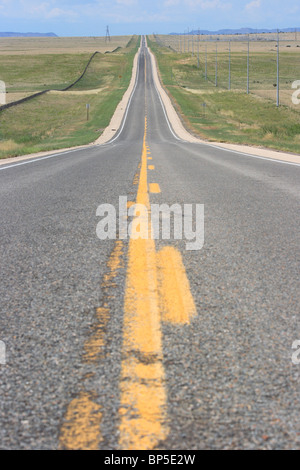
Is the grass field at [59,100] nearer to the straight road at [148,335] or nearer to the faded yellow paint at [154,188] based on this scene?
the faded yellow paint at [154,188]

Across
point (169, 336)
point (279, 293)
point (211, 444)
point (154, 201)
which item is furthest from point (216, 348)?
point (154, 201)

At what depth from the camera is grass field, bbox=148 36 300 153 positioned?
35188 millimetres

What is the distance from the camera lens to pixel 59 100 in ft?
197

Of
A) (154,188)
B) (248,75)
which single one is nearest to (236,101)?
(248,75)

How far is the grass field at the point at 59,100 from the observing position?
36.4 m

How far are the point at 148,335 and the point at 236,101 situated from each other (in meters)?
58.9

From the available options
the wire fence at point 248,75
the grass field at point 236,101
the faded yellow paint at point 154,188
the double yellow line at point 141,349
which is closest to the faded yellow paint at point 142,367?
the double yellow line at point 141,349

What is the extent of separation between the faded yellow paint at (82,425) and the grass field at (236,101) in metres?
18.9

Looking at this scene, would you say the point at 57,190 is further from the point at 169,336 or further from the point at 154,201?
the point at 169,336

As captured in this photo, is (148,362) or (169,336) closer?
(148,362)

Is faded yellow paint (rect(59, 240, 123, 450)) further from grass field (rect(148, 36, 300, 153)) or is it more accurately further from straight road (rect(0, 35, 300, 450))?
grass field (rect(148, 36, 300, 153))

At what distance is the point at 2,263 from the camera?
3.96 meters

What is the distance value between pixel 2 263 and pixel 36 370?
1912mm

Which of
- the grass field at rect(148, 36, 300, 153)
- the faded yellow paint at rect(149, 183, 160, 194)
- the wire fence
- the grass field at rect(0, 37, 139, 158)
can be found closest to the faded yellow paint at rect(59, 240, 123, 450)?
the faded yellow paint at rect(149, 183, 160, 194)
